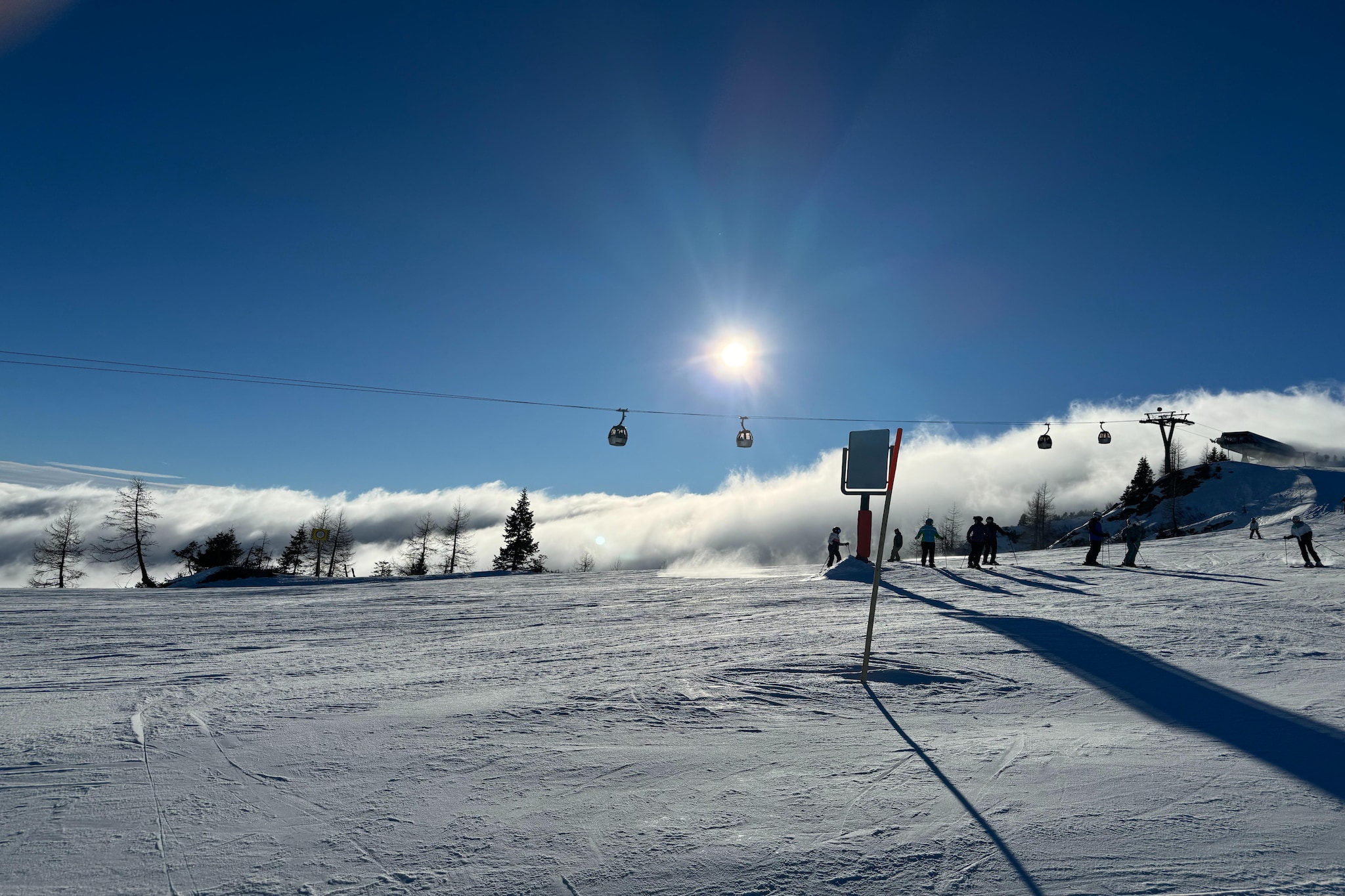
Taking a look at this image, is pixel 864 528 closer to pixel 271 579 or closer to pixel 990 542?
pixel 990 542

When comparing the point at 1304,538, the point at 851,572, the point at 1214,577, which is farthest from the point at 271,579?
the point at 1304,538

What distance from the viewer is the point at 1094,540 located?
2216 cm

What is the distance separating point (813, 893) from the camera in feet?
9.77

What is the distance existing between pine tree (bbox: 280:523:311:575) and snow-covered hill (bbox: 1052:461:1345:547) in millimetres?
76374

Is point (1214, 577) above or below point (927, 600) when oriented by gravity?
above

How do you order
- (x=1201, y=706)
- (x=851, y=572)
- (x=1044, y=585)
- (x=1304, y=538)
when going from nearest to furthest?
1. (x=1201, y=706)
2. (x=1044, y=585)
3. (x=1304, y=538)
4. (x=851, y=572)

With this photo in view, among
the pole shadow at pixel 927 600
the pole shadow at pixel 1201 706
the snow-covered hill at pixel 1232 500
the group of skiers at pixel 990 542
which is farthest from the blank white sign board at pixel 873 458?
the snow-covered hill at pixel 1232 500

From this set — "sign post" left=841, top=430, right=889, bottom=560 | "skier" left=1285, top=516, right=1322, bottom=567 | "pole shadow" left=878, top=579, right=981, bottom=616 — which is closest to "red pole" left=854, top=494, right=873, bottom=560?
"sign post" left=841, top=430, right=889, bottom=560

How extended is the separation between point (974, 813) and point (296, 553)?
84.1 m

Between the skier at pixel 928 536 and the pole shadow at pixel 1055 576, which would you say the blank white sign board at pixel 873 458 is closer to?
the skier at pixel 928 536

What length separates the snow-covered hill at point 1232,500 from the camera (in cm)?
3866

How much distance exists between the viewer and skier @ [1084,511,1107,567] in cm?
2172

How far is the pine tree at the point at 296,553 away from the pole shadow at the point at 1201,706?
79.1 metres

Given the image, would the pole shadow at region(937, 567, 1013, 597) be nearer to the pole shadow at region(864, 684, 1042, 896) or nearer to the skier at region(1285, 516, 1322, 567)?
the skier at region(1285, 516, 1322, 567)
